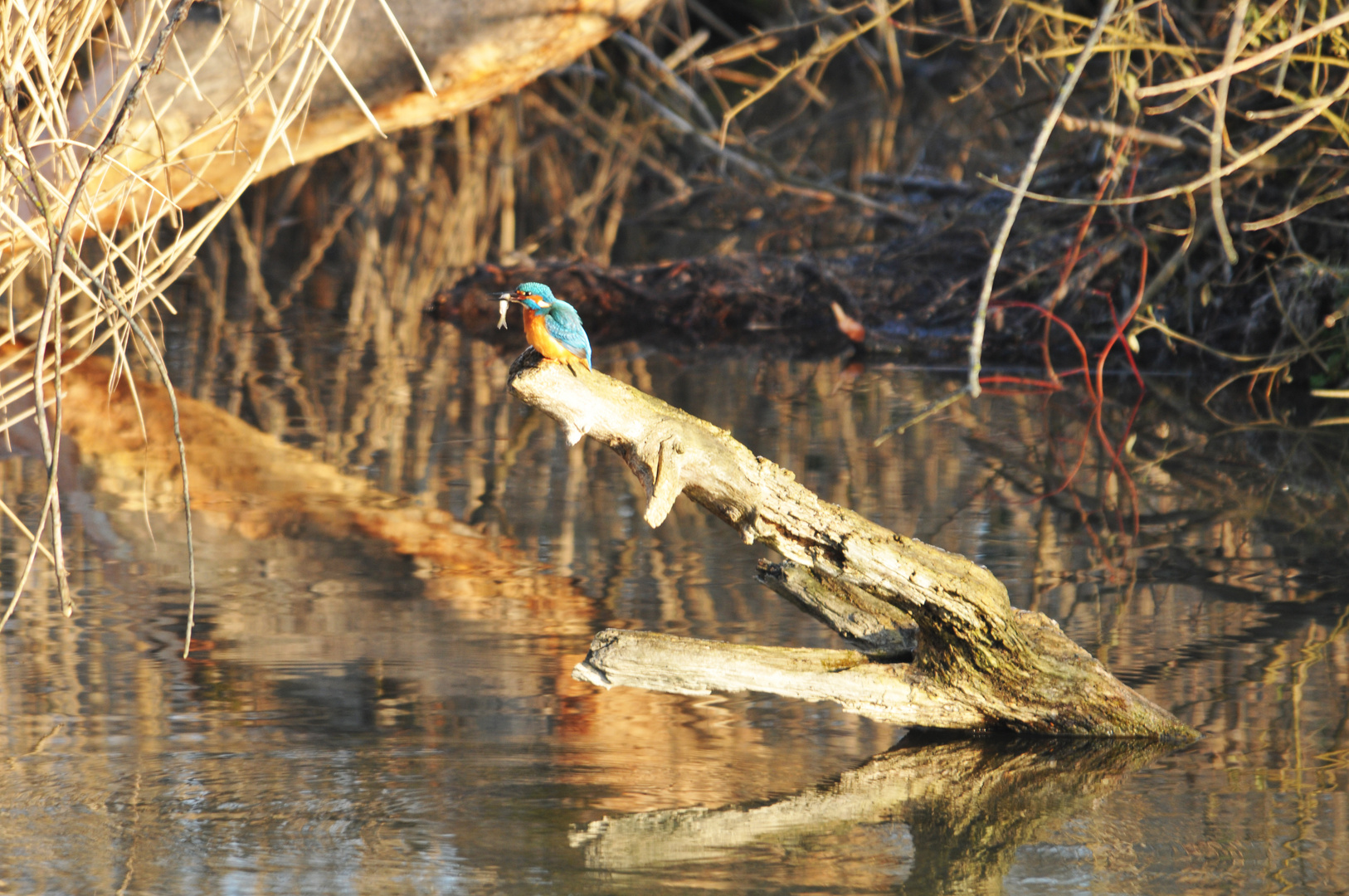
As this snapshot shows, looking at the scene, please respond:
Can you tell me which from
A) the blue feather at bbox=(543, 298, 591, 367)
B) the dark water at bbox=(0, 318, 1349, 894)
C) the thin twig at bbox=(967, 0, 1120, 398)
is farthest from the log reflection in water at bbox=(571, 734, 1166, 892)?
the blue feather at bbox=(543, 298, 591, 367)

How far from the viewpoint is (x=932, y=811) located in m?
2.27

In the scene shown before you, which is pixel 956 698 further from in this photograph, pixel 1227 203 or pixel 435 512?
pixel 1227 203

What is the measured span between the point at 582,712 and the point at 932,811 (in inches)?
27.1

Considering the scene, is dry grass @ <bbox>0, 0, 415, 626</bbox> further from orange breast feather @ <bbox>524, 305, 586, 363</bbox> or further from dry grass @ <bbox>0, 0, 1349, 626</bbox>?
orange breast feather @ <bbox>524, 305, 586, 363</bbox>

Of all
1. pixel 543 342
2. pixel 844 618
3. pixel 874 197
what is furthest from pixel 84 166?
pixel 874 197

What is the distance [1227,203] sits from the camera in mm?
6051

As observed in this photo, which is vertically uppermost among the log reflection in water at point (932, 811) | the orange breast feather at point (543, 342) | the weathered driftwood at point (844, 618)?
the orange breast feather at point (543, 342)

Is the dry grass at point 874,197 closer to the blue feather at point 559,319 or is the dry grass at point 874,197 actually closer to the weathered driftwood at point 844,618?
the blue feather at point 559,319

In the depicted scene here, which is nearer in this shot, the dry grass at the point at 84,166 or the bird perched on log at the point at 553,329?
the dry grass at the point at 84,166

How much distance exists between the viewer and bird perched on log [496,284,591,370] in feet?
7.82

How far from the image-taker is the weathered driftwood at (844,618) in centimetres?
233

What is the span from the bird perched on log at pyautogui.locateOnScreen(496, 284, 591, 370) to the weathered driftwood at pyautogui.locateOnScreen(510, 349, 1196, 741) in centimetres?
4

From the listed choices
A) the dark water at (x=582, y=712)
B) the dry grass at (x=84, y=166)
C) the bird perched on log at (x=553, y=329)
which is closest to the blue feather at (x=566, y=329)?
the bird perched on log at (x=553, y=329)

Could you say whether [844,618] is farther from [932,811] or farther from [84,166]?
[84,166]
